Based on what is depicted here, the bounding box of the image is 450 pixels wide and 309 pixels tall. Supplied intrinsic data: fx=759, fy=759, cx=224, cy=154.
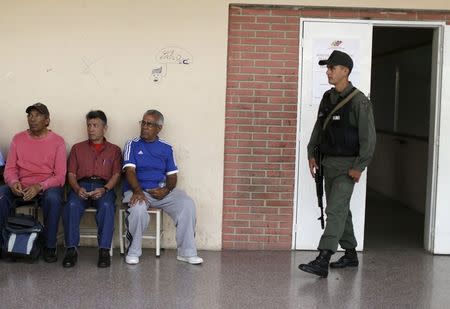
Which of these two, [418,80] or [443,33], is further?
[418,80]

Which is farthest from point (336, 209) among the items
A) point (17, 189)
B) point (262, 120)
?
point (17, 189)

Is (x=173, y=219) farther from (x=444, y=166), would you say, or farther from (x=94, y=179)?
(x=444, y=166)

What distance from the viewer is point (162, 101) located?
7211 millimetres

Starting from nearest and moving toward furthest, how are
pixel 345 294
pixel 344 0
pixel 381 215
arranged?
1. pixel 345 294
2. pixel 344 0
3. pixel 381 215

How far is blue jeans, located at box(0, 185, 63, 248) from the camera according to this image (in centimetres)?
671

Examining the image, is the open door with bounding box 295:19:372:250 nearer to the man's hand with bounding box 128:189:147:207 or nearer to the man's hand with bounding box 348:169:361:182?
the man's hand with bounding box 348:169:361:182

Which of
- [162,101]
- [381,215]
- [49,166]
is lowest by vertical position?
[381,215]

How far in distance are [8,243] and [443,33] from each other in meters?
4.45

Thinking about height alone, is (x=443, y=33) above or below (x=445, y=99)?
above

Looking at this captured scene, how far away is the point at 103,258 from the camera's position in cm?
663

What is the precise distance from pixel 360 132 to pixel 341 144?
0.63 feet

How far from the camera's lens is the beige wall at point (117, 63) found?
23.4 ft

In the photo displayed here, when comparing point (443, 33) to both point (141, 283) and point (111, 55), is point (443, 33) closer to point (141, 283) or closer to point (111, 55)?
point (111, 55)

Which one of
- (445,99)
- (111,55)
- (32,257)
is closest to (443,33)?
(445,99)
